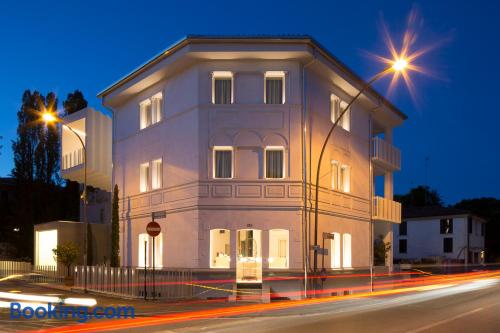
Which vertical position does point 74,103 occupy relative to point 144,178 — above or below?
above

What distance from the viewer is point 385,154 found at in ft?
117

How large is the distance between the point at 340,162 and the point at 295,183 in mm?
5120

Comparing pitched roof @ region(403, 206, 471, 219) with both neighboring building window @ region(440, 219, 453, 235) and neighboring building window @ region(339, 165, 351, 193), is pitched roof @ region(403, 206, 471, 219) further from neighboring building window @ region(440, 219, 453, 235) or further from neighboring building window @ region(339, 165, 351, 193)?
neighboring building window @ region(339, 165, 351, 193)

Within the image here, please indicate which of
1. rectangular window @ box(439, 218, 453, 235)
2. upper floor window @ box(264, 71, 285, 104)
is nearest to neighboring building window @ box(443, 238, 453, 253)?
rectangular window @ box(439, 218, 453, 235)

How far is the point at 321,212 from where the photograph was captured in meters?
27.0

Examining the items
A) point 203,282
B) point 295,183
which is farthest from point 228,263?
point 295,183

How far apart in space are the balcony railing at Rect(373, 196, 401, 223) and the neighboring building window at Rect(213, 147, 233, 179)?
1141 cm

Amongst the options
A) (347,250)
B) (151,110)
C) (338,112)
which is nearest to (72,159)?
(151,110)

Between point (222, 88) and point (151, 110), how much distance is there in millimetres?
5342

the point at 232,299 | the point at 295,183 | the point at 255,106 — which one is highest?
the point at 255,106

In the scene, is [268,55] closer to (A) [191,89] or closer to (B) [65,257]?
(A) [191,89]

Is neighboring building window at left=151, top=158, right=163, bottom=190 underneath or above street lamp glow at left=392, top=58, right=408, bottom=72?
underneath

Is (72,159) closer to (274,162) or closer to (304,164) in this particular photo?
(274,162)

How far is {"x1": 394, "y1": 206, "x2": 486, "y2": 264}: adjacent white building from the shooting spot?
216 feet
